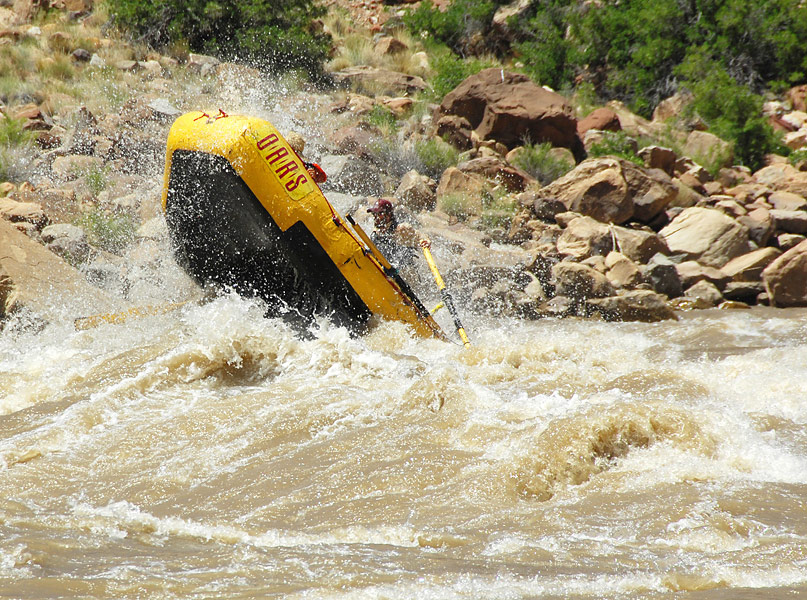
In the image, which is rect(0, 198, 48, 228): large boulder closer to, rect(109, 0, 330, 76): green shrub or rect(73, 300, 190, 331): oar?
rect(73, 300, 190, 331): oar

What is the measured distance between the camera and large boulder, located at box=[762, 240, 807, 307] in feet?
24.8

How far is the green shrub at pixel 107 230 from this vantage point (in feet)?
26.0

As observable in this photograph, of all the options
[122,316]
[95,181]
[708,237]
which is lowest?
[708,237]

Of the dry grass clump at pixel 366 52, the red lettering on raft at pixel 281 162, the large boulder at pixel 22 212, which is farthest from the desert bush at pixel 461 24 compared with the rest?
the red lettering on raft at pixel 281 162

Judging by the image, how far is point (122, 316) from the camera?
5.78m

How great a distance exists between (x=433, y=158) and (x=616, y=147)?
8.77 ft

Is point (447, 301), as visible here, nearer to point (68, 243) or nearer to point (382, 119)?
point (68, 243)

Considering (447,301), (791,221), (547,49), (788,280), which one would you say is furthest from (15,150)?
(547,49)

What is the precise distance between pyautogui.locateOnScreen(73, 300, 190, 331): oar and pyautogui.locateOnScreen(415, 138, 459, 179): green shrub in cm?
525

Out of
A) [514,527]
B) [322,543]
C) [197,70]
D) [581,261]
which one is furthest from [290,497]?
[197,70]

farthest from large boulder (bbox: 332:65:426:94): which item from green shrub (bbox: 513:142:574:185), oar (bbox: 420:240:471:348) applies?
oar (bbox: 420:240:471:348)

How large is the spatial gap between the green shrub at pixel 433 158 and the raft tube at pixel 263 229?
5.09 metres

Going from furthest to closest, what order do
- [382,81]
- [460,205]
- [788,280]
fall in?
[382,81], [460,205], [788,280]

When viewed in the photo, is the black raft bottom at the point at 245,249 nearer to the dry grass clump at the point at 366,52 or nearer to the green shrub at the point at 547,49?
the dry grass clump at the point at 366,52
